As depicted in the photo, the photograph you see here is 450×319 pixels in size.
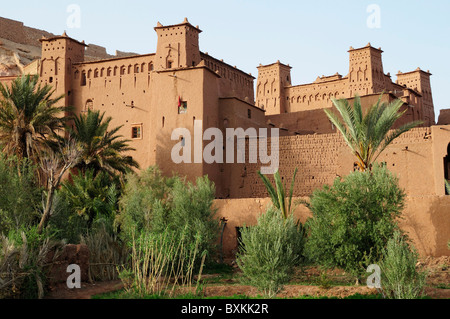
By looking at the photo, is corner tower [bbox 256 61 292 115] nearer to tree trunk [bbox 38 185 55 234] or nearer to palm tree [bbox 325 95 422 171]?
palm tree [bbox 325 95 422 171]

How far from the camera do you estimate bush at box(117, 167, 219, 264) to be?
17984 millimetres

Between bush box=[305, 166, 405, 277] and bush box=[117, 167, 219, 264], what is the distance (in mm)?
4098

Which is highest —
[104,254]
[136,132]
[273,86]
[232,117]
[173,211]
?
[273,86]

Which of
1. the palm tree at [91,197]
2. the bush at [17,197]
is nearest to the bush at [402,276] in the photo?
the bush at [17,197]

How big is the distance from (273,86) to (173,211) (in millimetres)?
20768

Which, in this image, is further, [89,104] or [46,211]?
[89,104]

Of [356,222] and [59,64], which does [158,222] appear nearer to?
[356,222]

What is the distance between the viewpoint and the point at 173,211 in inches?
735

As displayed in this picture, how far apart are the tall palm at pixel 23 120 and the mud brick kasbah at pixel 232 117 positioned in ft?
→ 17.8

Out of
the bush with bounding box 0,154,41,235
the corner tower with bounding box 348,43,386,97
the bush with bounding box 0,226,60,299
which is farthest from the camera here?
the corner tower with bounding box 348,43,386,97

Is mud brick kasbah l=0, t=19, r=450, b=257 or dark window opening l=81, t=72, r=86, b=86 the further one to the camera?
dark window opening l=81, t=72, r=86, b=86

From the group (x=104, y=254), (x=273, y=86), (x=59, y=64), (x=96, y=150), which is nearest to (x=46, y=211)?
(x=104, y=254)

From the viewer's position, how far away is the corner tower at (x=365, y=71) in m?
33.0

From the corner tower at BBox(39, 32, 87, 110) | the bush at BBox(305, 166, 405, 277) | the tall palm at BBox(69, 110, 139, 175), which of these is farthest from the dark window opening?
the bush at BBox(305, 166, 405, 277)
